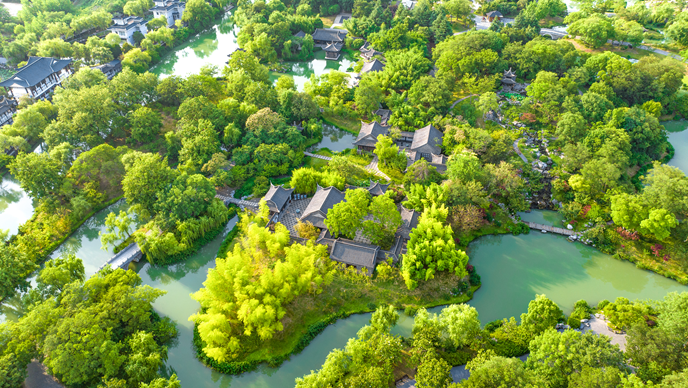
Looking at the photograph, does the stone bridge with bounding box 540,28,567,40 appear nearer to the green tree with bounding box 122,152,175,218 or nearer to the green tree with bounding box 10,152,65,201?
the green tree with bounding box 122,152,175,218

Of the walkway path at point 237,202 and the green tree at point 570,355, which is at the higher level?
the green tree at point 570,355

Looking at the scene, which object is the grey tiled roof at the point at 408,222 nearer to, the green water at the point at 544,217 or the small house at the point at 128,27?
the green water at the point at 544,217

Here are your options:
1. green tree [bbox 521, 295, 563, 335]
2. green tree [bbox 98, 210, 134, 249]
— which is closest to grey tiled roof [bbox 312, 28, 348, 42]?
green tree [bbox 98, 210, 134, 249]

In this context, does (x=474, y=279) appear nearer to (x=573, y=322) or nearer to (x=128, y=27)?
(x=573, y=322)

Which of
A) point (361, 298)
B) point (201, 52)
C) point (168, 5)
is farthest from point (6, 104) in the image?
point (361, 298)

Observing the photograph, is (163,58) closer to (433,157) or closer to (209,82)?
(209,82)

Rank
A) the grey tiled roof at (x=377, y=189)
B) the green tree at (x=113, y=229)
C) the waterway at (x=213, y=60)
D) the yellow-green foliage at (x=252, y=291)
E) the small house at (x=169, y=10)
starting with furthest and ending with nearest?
the small house at (x=169, y=10)
the waterway at (x=213, y=60)
the grey tiled roof at (x=377, y=189)
the green tree at (x=113, y=229)
the yellow-green foliage at (x=252, y=291)

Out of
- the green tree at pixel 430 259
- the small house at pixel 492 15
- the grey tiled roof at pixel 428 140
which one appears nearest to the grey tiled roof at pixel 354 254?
the green tree at pixel 430 259
